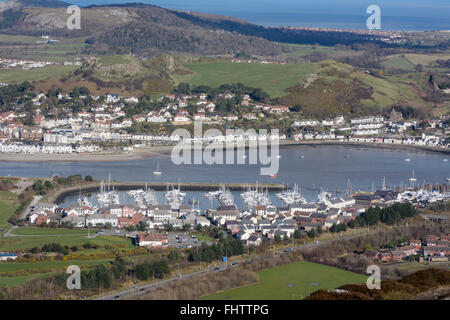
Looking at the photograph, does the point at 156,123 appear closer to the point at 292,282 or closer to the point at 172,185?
the point at 172,185

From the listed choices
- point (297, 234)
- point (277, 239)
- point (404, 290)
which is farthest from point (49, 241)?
point (404, 290)

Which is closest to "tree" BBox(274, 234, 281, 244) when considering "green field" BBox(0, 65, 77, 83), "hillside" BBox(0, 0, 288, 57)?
"green field" BBox(0, 65, 77, 83)

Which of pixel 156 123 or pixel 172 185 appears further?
pixel 156 123

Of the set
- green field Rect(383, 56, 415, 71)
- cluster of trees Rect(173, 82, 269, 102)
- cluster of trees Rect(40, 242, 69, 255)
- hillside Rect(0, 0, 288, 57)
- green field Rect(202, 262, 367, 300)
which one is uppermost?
hillside Rect(0, 0, 288, 57)

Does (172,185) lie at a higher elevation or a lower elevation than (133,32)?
lower

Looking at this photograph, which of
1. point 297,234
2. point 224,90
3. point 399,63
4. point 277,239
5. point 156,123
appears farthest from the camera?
point 399,63

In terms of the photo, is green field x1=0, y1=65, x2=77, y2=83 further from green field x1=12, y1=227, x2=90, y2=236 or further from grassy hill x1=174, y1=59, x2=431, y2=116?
green field x1=12, y1=227, x2=90, y2=236

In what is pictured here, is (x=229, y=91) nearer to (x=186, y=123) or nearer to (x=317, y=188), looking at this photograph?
(x=186, y=123)
